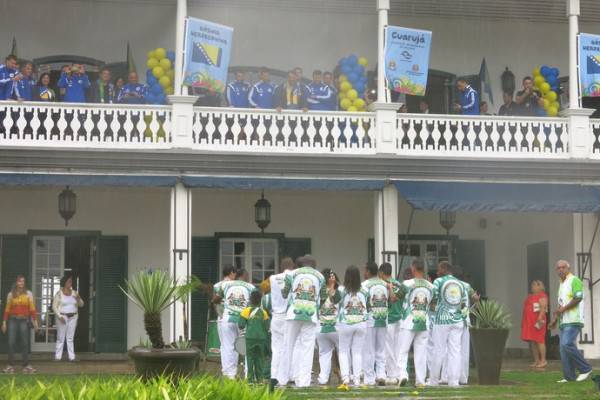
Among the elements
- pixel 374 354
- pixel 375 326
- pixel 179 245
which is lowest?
pixel 374 354

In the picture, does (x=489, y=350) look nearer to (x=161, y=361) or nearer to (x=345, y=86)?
(x=161, y=361)

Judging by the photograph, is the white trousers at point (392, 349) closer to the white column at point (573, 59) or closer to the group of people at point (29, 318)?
the group of people at point (29, 318)

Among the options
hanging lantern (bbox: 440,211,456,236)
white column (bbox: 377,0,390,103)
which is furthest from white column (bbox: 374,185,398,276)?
hanging lantern (bbox: 440,211,456,236)

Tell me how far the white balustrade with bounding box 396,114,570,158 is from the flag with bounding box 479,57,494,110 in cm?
212

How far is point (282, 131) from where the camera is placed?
20.7 meters

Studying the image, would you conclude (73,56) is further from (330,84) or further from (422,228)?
(422,228)

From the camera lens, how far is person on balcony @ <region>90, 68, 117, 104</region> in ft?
71.5

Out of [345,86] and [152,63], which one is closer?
[152,63]

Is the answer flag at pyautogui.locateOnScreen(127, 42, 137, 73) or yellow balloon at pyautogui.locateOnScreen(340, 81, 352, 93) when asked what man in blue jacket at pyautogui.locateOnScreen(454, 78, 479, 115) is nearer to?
yellow balloon at pyautogui.locateOnScreen(340, 81, 352, 93)

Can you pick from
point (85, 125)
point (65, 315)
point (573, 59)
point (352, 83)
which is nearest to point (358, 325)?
point (85, 125)

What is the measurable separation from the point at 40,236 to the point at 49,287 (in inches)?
40.5

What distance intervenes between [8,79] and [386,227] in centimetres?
732

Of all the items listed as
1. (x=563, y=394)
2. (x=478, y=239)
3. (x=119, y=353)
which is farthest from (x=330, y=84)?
(x=563, y=394)

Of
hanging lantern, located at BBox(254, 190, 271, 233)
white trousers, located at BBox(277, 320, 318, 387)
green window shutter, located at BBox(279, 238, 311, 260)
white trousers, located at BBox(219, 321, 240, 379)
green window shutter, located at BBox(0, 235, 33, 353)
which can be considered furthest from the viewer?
green window shutter, located at BBox(279, 238, 311, 260)
